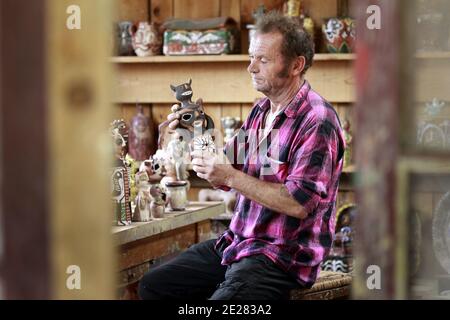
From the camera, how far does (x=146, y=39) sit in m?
5.32

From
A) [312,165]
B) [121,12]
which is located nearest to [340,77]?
[121,12]

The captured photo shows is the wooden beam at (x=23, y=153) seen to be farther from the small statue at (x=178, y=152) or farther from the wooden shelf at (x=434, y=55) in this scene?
the small statue at (x=178, y=152)

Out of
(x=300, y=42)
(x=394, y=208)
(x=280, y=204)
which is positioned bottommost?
(x=280, y=204)

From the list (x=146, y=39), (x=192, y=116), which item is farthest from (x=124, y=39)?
(x=192, y=116)

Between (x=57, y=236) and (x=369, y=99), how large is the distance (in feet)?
1.90

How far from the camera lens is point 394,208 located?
167 cm

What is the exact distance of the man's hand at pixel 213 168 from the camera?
304cm

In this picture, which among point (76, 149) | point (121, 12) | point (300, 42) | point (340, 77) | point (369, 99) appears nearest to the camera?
point (76, 149)

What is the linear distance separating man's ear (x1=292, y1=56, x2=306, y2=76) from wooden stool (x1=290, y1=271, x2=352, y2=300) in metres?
0.75

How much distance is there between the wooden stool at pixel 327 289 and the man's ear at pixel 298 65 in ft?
2.46

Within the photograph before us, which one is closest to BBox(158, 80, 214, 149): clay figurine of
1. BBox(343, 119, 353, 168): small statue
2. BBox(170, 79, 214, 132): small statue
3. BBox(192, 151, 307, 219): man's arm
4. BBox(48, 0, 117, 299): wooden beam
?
BBox(170, 79, 214, 132): small statue

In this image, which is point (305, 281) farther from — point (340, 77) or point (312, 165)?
point (340, 77)

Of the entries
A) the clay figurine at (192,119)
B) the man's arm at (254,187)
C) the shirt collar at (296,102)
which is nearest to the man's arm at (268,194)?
the man's arm at (254,187)

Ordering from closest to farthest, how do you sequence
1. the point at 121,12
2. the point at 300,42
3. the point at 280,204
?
the point at 280,204, the point at 300,42, the point at 121,12
